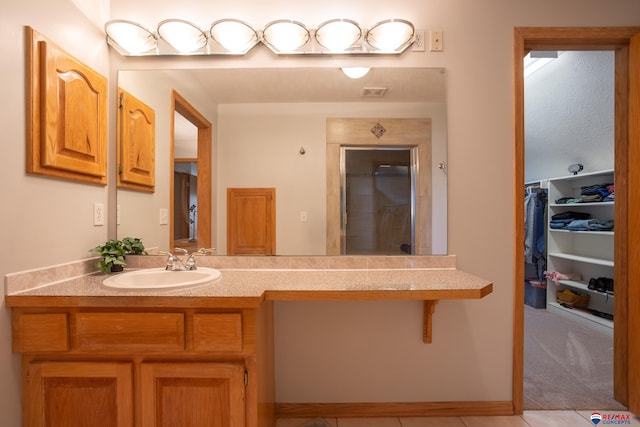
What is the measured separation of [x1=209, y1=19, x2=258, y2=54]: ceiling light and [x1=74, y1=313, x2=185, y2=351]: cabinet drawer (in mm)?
1398

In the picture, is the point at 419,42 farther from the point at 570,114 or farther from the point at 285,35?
the point at 570,114

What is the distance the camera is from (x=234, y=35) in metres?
1.70

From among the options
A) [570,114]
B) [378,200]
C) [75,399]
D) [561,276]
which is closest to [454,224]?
[378,200]

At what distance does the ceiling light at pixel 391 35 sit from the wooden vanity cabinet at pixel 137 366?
1.50 meters

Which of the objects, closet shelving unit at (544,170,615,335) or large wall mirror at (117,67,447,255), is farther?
closet shelving unit at (544,170,615,335)

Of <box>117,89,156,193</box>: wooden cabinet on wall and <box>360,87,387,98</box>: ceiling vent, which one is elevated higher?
<box>360,87,387,98</box>: ceiling vent

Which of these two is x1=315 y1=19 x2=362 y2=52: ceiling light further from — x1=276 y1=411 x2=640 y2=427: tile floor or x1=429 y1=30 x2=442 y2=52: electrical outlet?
x1=276 y1=411 x2=640 y2=427: tile floor

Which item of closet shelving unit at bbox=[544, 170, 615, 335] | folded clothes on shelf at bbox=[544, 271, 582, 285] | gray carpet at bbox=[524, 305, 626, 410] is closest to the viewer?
gray carpet at bbox=[524, 305, 626, 410]

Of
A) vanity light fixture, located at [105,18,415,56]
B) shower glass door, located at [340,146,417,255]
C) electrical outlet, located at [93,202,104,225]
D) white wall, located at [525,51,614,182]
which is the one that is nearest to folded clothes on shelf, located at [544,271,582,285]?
white wall, located at [525,51,614,182]

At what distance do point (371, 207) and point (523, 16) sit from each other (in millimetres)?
1329

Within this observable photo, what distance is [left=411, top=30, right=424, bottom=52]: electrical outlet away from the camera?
1745 mm

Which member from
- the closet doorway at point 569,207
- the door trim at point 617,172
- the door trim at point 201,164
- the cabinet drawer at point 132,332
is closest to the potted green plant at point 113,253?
the door trim at point 201,164

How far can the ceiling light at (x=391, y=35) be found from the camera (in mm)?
1646

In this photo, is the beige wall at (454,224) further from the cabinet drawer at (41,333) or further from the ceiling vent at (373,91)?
the cabinet drawer at (41,333)
